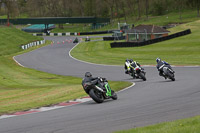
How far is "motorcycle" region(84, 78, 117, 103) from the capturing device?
47.6 ft

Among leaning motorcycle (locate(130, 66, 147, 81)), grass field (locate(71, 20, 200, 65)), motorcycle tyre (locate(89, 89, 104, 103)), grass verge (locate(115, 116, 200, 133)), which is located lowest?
grass field (locate(71, 20, 200, 65))

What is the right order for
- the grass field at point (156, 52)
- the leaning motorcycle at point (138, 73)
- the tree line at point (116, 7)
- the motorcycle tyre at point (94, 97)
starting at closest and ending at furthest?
the motorcycle tyre at point (94, 97) < the leaning motorcycle at point (138, 73) < the grass field at point (156, 52) < the tree line at point (116, 7)

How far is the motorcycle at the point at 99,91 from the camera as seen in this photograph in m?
14.5

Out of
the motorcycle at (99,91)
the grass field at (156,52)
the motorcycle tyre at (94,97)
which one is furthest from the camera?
the grass field at (156,52)

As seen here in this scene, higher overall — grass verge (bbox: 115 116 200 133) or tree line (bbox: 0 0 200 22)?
tree line (bbox: 0 0 200 22)

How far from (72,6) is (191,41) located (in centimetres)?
9853

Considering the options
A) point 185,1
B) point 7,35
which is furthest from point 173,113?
point 185,1

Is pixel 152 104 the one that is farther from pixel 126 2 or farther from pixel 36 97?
pixel 126 2

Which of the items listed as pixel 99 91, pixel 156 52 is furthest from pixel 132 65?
pixel 156 52

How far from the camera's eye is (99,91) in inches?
583

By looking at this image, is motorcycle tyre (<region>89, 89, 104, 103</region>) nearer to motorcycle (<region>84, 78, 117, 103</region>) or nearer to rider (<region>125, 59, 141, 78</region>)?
motorcycle (<region>84, 78, 117, 103</region>)

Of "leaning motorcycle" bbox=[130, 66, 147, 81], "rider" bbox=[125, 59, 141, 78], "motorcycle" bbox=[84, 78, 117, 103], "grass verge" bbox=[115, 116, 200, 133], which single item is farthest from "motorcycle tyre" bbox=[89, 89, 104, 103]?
"rider" bbox=[125, 59, 141, 78]

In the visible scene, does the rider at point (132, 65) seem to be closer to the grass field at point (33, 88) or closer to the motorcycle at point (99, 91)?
the grass field at point (33, 88)

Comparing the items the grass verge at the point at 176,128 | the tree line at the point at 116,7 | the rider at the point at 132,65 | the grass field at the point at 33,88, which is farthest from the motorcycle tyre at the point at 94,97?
the tree line at the point at 116,7
